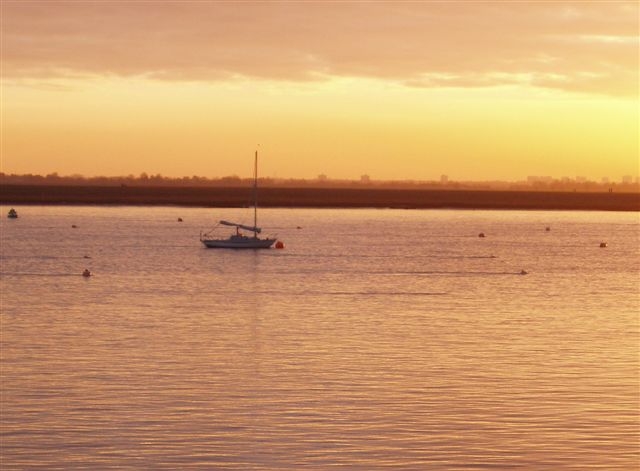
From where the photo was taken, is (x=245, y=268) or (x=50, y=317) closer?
(x=50, y=317)

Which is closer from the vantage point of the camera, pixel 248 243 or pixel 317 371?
pixel 317 371

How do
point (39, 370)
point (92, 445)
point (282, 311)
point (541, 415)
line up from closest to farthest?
1. point (92, 445)
2. point (541, 415)
3. point (39, 370)
4. point (282, 311)

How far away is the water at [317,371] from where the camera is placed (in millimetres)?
26641

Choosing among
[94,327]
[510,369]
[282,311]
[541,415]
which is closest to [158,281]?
[282,311]

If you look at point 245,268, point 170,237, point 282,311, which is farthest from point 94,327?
point 170,237

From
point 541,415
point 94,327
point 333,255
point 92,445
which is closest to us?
point 92,445

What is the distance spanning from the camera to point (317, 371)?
37250 millimetres

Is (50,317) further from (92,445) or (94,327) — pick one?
(92,445)

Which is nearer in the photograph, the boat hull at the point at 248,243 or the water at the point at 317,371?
the water at the point at 317,371

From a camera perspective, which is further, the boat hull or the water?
the boat hull

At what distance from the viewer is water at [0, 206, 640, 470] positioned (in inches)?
1049

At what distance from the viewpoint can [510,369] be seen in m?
38.0

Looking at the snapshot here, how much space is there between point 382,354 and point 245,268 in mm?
50169

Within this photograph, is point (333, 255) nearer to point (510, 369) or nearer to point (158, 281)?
point (158, 281)
